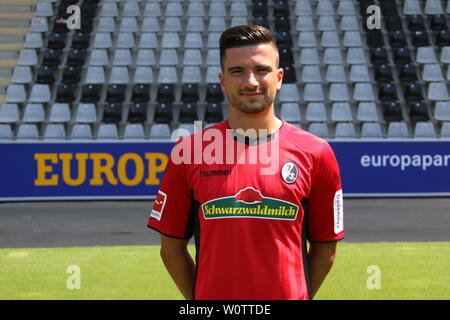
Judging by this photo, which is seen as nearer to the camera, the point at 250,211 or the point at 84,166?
the point at 250,211

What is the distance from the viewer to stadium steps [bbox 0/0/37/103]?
816 inches

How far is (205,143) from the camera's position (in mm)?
2857

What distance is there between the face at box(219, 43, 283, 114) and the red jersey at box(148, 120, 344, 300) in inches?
6.9

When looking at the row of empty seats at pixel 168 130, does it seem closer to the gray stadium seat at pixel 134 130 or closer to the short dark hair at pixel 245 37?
the gray stadium seat at pixel 134 130

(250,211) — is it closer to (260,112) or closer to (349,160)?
(260,112)

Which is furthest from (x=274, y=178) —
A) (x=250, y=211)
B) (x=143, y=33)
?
(x=143, y=33)

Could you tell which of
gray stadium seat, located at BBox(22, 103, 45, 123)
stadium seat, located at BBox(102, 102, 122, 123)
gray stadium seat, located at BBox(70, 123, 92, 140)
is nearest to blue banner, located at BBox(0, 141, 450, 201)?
gray stadium seat, located at BBox(70, 123, 92, 140)

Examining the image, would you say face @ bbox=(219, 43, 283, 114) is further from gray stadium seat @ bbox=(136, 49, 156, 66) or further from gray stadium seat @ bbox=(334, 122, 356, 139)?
gray stadium seat @ bbox=(136, 49, 156, 66)

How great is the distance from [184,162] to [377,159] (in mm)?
13207

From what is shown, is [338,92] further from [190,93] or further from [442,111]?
[190,93]

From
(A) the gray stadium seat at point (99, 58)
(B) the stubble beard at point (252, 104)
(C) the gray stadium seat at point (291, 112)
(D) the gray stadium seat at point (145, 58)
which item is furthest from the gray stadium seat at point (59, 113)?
(B) the stubble beard at point (252, 104)


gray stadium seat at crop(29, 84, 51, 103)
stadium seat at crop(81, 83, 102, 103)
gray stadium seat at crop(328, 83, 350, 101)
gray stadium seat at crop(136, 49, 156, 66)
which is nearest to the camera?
gray stadium seat at crop(328, 83, 350, 101)

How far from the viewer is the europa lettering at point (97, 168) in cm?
1527
